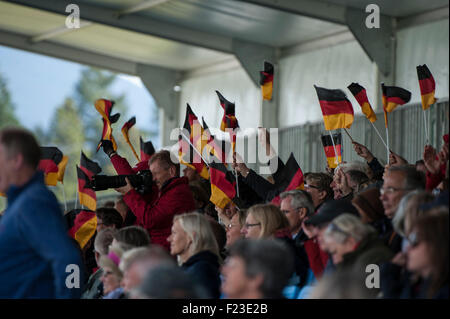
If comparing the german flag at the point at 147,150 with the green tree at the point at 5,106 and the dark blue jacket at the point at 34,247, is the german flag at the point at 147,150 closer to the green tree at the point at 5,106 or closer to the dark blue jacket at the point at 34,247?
the dark blue jacket at the point at 34,247

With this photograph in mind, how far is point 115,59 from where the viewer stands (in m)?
19.1

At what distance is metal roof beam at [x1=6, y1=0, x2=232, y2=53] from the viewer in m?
14.9

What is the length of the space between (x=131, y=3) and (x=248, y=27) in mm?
2154

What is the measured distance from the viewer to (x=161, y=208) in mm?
7137

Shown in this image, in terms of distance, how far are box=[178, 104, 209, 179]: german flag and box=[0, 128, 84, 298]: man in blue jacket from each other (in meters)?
4.26

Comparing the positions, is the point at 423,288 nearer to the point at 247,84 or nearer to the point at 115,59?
the point at 247,84

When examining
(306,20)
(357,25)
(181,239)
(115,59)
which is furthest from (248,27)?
(181,239)

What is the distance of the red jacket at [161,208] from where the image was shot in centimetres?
712

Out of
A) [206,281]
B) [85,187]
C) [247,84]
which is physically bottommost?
[206,281]

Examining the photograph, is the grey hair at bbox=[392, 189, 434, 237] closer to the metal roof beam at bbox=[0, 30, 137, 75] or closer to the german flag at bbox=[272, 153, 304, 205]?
the german flag at bbox=[272, 153, 304, 205]

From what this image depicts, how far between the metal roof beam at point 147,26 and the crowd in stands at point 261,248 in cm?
905

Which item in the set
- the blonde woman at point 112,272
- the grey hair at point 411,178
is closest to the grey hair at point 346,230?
the grey hair at point 411,178

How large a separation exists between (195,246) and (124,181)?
6.05 feet

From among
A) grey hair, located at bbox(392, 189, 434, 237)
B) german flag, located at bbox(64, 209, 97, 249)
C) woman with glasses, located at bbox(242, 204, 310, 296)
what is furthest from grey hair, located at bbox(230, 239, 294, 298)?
german flag, located at bbox(64, 209, 97, 249)
